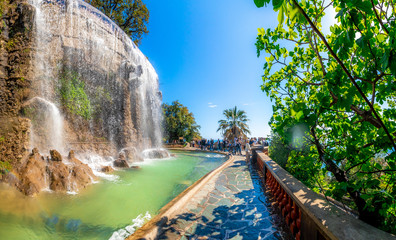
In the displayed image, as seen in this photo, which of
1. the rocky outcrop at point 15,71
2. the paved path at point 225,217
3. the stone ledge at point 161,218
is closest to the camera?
the stone ledge at point 161,218

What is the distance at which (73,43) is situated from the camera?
14305 millimetres

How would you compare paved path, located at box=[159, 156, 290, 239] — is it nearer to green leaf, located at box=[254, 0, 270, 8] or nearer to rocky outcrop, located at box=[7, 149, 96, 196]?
green leaf, located at box=[254, 0, 270, 8]

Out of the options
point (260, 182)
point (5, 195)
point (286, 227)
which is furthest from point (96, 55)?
point (286, 227)

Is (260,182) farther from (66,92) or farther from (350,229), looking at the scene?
(66,92)

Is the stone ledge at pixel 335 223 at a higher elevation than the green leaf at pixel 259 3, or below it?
below

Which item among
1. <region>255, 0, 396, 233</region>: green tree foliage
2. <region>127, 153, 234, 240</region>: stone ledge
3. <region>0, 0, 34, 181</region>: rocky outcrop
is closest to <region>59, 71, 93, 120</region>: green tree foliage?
<region>0, 0, 34, 181</region>: rocky outcrop

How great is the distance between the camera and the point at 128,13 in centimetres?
2039

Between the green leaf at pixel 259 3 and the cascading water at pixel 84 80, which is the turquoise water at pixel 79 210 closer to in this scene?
the green leaf at pixel 259 3

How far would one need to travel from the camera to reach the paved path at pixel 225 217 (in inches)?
150

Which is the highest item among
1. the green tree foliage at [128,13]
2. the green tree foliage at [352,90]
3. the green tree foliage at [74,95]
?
Result: the green tree foliage at [128,13]

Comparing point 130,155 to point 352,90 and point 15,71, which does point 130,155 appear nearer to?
point 15,71

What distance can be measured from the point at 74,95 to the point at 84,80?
1.71 m

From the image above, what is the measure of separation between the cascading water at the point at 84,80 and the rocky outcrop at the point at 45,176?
4696 mm

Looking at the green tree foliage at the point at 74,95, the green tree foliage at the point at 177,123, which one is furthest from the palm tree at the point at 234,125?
the green tree foliage at the point at 74,95
